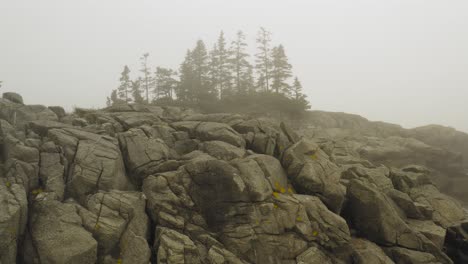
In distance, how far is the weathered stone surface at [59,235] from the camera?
12180mm

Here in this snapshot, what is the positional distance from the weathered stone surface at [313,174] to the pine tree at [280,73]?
4195 centimetres

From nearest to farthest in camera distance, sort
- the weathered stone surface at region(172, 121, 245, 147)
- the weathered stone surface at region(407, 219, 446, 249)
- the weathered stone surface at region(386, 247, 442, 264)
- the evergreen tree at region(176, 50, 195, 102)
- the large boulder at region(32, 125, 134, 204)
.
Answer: the large boulder at region(32, 125, 134, 204) < the weathered stone surface at region(386, 247, 442, 264) < the weathered stone surface at region(407, 219, 446, 249) < the weathered stone surface at region(172, 121, 245, 147) < the evergreen tree at region(176, 50, 195, 102)

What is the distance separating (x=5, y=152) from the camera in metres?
15.9

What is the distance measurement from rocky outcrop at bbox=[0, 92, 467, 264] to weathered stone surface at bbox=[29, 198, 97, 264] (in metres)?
0.04

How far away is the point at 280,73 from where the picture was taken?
207ft

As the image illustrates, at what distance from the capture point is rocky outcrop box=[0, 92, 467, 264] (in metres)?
13.3

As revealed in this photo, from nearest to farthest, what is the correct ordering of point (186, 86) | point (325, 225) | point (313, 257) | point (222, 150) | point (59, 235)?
point (59, 235) → point (313, 257) → point (325, 225) → point (222, 150) → point (186, 86)

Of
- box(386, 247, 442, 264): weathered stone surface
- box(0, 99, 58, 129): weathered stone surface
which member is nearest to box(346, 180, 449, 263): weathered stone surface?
box(386, 247, 442, 264): weathered stone surface

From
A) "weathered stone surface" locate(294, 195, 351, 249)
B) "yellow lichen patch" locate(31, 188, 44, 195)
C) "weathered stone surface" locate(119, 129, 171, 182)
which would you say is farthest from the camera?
"weathered stone surface" locate(119, 129, 171, 182)

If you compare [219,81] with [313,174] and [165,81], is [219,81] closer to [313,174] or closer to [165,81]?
[165,81]

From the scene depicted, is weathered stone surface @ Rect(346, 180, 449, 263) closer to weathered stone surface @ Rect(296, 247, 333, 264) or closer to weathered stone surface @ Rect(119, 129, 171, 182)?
weathered stone surface @ Rect(296, 247, 333, 264)

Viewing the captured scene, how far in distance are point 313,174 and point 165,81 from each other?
4870 centimetres

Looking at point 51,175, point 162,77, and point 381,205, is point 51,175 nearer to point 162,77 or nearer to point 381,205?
point 381,205

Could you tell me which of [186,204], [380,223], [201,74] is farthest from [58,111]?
[201,74]
